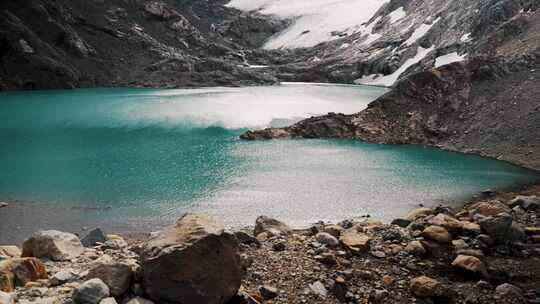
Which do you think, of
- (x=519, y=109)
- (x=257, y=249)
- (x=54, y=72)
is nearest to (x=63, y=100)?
(x=54, y=72)

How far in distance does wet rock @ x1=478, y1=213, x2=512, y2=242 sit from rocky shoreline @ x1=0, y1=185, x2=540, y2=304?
0.13 ft

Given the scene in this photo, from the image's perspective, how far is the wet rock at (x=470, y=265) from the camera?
15.4m

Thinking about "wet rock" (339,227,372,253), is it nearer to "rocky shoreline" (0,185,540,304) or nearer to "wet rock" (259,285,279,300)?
"rocky shoreline" (0,185,540,304)

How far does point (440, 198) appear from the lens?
33500mm

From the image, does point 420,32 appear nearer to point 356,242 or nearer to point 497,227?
point 497,227

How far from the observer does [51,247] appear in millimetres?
15531

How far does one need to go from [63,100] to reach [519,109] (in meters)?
90.9

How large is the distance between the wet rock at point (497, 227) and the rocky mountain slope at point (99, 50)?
13015cm

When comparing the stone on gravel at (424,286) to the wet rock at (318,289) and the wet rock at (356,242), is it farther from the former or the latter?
the wet rock at (318,289)

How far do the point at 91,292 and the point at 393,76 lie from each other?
156978 millimetres

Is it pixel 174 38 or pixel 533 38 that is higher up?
pixel 174 38

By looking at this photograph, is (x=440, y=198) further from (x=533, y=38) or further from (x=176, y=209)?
(x=533, y=38)

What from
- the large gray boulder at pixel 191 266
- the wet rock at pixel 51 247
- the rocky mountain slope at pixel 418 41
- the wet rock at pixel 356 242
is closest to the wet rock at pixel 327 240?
the wet rock at pixel 356 242

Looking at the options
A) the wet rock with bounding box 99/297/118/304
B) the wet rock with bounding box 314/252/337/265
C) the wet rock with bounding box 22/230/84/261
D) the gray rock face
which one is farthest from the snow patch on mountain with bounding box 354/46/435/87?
the wet rock with bounding box 99/297/118/304
